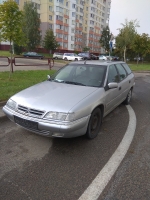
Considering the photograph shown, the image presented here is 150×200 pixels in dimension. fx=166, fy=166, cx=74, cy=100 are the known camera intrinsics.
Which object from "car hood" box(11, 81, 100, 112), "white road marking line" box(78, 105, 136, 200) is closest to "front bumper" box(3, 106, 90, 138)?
"car hood" box(11, 81, 100, 112)

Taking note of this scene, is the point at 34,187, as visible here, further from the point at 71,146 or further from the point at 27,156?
the point at 71,146

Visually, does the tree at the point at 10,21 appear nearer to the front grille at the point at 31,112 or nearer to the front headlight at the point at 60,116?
the front grille at the point at 31,112

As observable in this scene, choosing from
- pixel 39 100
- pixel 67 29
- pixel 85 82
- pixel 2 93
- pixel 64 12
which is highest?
pixel 64 12

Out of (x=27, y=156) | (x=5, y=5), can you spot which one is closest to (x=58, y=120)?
(x=27, y=156)

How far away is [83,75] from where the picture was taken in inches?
160

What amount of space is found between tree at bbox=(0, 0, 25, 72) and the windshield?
402 centimetres

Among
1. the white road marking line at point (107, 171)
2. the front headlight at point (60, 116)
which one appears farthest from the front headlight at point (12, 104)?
the white road marking line at point (107, 171)

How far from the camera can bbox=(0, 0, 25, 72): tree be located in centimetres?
671

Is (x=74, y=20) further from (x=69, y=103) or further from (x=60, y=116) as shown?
(x=60, y=116)

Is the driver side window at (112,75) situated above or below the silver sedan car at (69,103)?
above

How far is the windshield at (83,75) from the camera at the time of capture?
3.83 metres

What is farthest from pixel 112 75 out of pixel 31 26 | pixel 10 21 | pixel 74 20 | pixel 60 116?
pixel 74 20

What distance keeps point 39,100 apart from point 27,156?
3.23 ft

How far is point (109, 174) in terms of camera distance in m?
2.45
